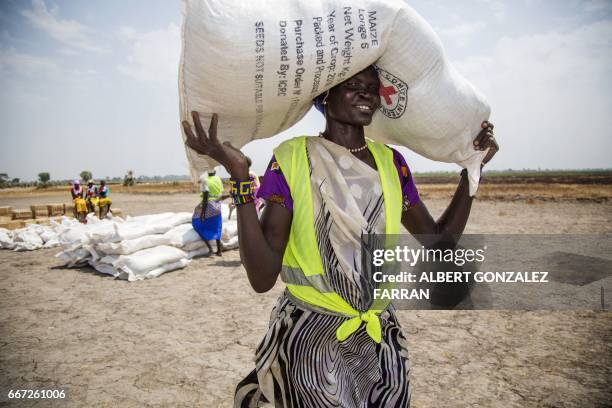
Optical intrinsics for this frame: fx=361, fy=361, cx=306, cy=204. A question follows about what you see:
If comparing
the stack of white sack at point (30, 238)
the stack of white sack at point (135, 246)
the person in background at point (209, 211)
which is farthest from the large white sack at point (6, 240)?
the person in background at point (209, 211)

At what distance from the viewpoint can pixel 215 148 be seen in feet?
3.63

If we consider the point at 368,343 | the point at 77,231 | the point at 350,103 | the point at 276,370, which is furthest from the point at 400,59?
the point at 77,231

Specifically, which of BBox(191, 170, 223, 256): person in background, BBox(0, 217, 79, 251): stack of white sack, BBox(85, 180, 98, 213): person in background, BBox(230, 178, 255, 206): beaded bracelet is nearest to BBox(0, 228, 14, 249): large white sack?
BBox(0, 217, 79, 251): stack of white sack

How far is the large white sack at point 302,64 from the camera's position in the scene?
3.44 feet

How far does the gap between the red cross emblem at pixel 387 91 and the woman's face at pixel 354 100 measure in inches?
3.6

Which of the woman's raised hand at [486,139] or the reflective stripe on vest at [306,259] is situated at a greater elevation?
the woman's raised hand at [486,139]

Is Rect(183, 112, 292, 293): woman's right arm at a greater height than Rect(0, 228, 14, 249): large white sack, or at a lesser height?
greater

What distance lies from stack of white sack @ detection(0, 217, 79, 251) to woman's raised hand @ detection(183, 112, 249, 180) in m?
7.96

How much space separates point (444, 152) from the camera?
1488 mm

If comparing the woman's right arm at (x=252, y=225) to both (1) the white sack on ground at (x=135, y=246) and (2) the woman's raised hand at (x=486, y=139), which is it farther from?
(1) the white sack on ground at (x=135, y=246)

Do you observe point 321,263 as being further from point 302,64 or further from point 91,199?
point 91,199

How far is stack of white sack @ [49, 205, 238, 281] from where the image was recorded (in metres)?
5.39

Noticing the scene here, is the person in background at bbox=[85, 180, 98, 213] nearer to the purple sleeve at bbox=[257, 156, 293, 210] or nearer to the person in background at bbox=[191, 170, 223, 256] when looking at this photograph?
the person in background at bbox=[191, 170, 223, 256]

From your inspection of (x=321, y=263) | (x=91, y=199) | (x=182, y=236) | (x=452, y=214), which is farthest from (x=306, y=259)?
(x=91, y=199)
